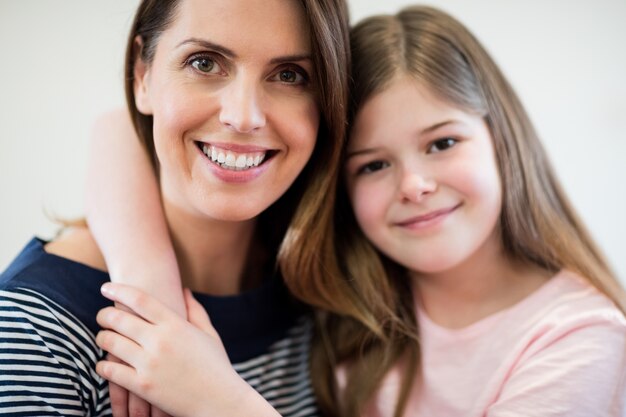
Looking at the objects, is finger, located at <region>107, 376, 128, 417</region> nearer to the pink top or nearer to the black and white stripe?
the black and white stripe

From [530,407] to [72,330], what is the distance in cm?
82

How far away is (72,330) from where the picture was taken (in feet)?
3.41

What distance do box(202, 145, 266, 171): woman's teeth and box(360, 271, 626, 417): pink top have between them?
0.57 metres

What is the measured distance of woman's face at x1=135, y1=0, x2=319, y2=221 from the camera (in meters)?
1.04

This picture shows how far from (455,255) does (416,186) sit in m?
0.17

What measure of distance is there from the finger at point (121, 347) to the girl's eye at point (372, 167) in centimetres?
59

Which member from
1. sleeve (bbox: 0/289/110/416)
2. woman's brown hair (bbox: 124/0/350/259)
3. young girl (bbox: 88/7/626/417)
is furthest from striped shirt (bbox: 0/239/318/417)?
woman's brown hair (bbox: 124/0/350/259)

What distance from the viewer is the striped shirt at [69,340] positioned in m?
0.96

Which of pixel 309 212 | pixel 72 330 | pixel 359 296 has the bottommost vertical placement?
pixel 359 296

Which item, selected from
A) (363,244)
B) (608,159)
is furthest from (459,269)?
(608,159)

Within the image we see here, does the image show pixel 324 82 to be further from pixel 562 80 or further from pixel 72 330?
pixel 562 80

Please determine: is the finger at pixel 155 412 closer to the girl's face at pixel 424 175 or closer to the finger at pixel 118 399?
the finger at pixel 118 399

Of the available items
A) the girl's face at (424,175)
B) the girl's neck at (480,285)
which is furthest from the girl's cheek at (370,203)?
the girl's neck at (480,285)

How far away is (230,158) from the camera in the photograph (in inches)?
43.4
